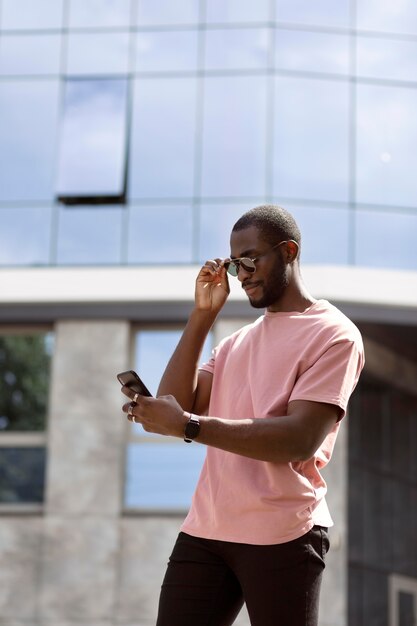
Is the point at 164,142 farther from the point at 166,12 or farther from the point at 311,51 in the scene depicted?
the point at 311,51

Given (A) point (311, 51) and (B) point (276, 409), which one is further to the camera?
(A) point (311, 51)

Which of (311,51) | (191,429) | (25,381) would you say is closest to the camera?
(191,429)

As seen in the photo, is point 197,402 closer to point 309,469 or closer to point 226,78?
point 309,469

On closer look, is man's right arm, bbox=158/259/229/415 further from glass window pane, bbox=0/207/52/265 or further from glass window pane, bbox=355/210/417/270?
glass window pane, bbox=0/207/52/265

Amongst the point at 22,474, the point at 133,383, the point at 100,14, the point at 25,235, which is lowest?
the point at 22,474

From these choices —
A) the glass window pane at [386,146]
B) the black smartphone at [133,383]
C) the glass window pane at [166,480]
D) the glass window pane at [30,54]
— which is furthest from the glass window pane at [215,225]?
the black smartphone at [133,383]

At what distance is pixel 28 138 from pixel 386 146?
4.63 metres

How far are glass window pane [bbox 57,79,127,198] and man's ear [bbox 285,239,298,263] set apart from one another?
13.0m

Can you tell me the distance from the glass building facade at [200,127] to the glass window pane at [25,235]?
2 centimetres

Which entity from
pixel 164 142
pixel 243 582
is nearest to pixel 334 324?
pixel 243 582

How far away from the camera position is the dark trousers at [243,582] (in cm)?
335

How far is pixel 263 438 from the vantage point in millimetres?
3254

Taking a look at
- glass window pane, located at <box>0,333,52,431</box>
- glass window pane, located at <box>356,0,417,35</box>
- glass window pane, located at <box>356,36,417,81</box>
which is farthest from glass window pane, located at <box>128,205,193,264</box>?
glass window pane, located at <box>356,0,417,35</box>

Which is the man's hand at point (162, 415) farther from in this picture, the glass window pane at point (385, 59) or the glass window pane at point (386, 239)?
the glass window pane at point (385, 59)
